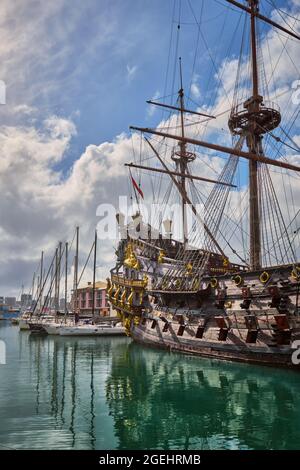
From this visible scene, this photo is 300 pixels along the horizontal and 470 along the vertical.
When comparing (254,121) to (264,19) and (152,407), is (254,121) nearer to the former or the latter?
(264,19)

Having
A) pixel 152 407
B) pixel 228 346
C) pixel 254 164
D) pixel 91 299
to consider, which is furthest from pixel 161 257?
pixel 91 299

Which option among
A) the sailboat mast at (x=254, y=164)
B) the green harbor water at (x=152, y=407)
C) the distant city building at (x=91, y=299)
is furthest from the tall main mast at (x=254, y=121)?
the distant city building at (x=91, y=299)

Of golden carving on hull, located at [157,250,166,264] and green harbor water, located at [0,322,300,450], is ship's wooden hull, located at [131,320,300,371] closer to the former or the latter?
green harbor water, located at [0,322,300,450]

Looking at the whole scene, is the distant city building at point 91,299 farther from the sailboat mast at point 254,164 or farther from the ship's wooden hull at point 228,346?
the sailboat mast at point 254,164

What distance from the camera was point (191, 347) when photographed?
1011 inches

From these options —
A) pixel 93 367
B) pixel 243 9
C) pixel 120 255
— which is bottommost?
pixel 93 367

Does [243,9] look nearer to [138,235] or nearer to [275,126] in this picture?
[275,126]

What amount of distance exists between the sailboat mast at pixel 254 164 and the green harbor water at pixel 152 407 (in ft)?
27.5

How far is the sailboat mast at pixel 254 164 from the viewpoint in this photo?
26203 millimetres

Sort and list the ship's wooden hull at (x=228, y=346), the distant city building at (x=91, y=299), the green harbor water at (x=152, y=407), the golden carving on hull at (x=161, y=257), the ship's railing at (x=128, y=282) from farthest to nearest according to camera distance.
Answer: the distant city building at (x=91, y=299) → the ship's railing at (x=128, y=282) → the golden carving on hull at (x=161, y=257) → the ship's wooden hull at (x=228, y=346) → the green harbor water at (x=152, y=407)

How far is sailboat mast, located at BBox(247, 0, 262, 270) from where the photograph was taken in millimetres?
26203

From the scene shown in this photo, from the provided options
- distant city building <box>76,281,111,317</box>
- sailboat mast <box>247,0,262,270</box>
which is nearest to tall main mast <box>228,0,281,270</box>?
sailboat mast <box>247,0,262,270</box>

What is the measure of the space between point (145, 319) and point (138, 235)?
9.92 metres
